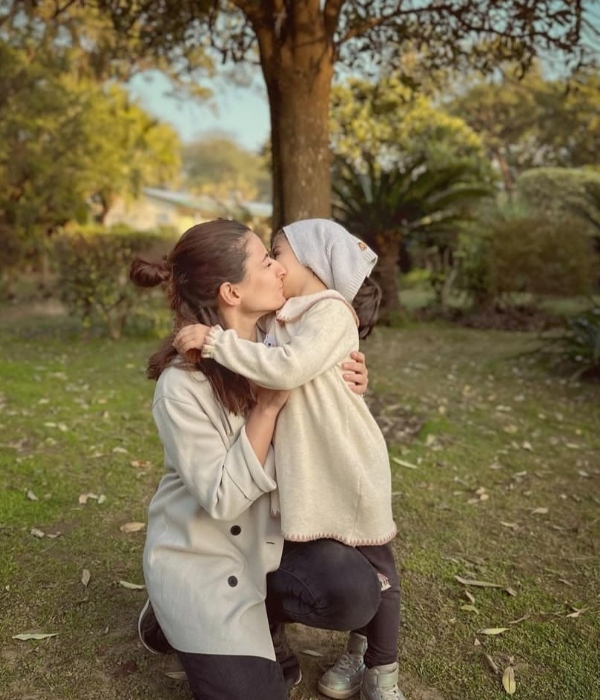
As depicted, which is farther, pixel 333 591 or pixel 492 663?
pixel 492 663

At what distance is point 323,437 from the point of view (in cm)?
201

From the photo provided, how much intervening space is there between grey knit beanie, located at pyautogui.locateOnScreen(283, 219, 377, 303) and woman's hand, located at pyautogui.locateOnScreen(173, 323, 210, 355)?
38 cm

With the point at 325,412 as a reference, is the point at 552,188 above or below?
above

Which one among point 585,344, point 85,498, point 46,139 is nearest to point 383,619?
point 85,498

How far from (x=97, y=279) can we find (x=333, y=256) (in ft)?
22.7

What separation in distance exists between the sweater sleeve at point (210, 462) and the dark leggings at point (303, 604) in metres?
0.24

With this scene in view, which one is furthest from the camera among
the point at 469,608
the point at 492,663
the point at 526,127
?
the point at 526,127

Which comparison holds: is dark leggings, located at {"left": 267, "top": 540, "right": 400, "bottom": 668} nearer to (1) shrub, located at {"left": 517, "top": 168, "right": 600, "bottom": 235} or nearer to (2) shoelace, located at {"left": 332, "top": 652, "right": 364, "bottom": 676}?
(2) shoelace, located at {"left": 332, "top": 652, "right": 364, "bottom": 676}

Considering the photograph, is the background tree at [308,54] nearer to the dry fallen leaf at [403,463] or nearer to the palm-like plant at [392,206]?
the dry fallen leaf at [403,463]

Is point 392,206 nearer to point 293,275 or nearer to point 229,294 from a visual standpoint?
point 293,275

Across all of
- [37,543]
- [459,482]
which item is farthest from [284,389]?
[459,482]

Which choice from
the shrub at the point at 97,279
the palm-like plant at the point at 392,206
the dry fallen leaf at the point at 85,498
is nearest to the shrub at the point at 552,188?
the palm-like plant at the point at 392,206

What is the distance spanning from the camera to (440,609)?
2.81 m

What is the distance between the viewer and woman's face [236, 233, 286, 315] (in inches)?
80.1
